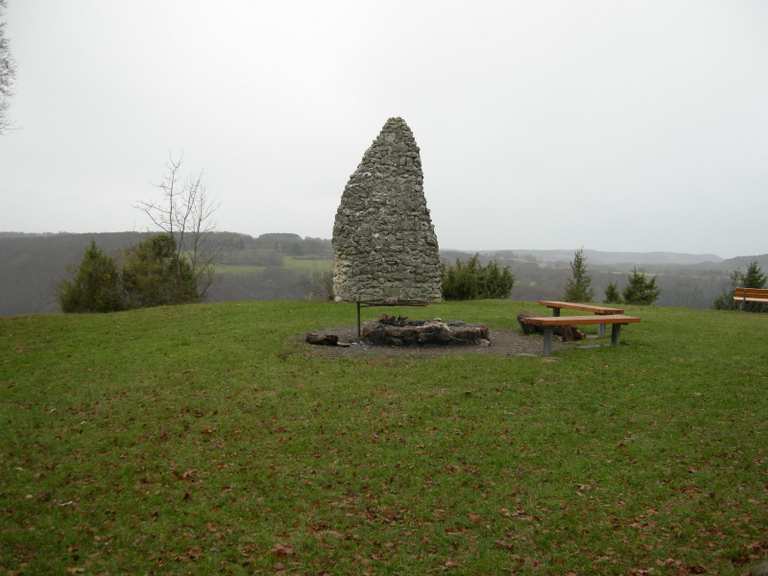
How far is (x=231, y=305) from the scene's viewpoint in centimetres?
1752

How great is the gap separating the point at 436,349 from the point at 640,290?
1791 cm

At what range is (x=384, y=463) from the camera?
6.01 meters

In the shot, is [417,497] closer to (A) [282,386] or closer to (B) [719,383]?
(A) [282,386]

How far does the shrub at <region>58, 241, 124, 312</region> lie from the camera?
71.2 ft

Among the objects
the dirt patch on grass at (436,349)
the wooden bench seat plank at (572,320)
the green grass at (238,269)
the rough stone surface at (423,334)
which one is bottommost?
the dirt patch on grass at (436,349)

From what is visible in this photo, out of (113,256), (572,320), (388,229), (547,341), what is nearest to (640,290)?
(388,229)

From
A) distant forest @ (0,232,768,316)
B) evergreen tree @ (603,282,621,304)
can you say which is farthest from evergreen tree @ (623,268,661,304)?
distant forest @ (0,232,768,316)

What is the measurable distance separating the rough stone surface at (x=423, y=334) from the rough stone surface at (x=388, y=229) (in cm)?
867

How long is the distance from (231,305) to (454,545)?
553 inches

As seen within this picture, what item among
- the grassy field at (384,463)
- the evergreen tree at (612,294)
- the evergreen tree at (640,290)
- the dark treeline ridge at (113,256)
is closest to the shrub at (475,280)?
the evergreen tree at (612,294)

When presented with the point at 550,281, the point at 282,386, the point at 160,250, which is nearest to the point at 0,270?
the point at 160,250

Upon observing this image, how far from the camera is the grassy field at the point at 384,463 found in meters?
4.50

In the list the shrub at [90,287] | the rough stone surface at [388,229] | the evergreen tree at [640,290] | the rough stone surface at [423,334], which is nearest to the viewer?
the rough stone surface at [423,334]

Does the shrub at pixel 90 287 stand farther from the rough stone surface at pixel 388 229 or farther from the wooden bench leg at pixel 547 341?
the wooden bench leg at pixel 547 341
